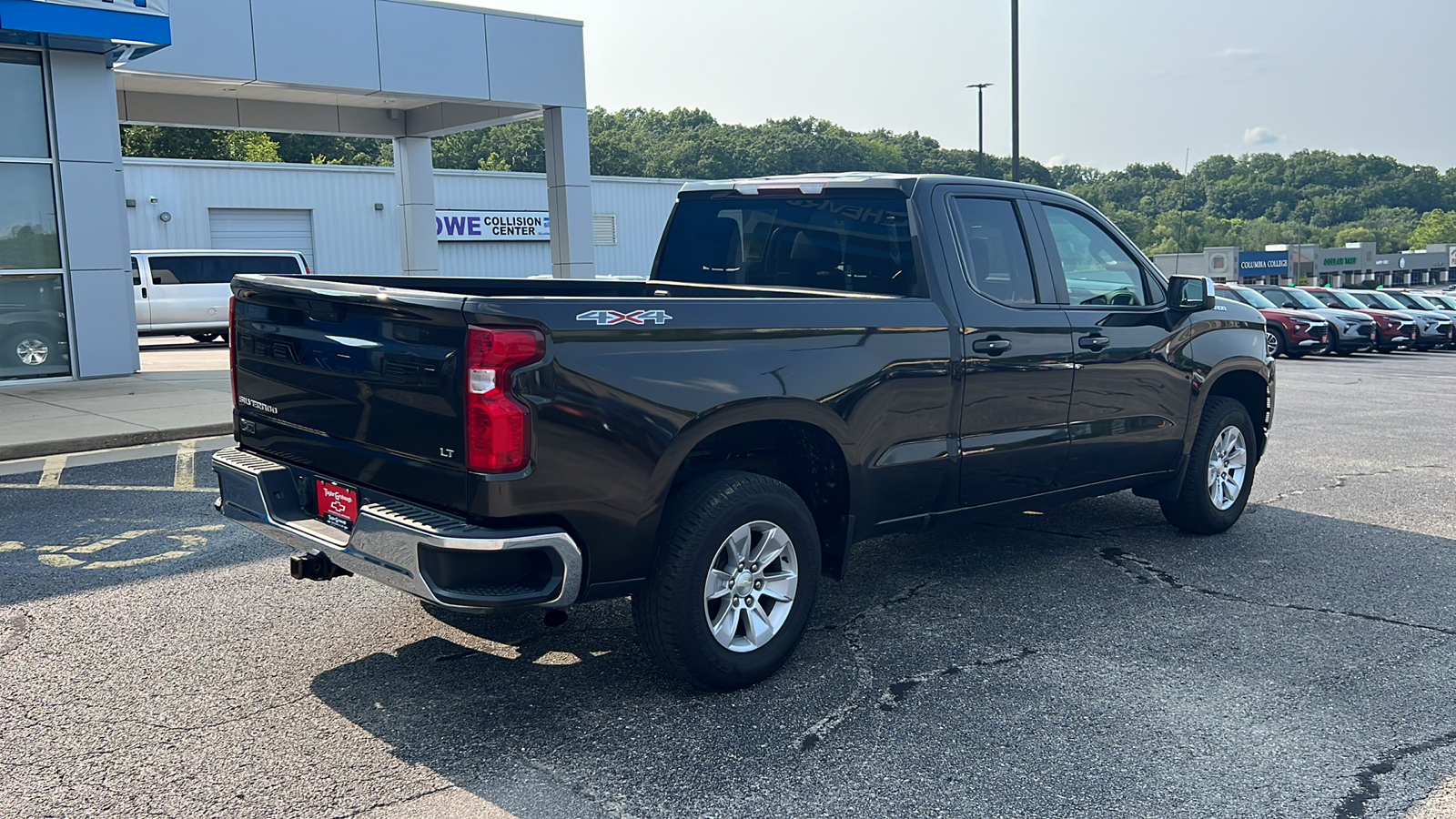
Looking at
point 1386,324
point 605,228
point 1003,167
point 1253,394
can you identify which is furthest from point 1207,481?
point 1003,167

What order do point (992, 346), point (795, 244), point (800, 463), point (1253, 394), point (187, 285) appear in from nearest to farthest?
1. point (800, 463)
2. point (992, 346)
3. point (795, 244)
4. point (1253, 394)
5. point (187, 285)

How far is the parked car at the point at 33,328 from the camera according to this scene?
45.5 feet

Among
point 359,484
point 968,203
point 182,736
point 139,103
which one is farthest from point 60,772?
point 139,103

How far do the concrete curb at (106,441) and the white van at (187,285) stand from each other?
44.2 feet

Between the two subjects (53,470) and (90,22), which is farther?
(90,22)

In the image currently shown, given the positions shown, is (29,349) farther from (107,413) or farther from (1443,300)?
(1443,300)

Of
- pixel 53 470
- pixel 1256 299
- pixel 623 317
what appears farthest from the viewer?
pixel 1256 299

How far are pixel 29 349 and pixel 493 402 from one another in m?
12.9

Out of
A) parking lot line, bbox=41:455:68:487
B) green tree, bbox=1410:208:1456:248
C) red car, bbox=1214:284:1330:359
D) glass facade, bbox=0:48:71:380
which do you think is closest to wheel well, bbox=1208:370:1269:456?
parking lot line, bbox=41:455:68:487

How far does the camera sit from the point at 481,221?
33219 mm

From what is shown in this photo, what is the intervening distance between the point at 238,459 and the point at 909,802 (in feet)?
9.54

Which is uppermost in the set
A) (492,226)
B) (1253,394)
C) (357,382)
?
(492,226)

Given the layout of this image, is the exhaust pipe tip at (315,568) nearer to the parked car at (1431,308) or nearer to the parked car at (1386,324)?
the parked car at (1386,324)

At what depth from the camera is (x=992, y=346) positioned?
5.17 m
